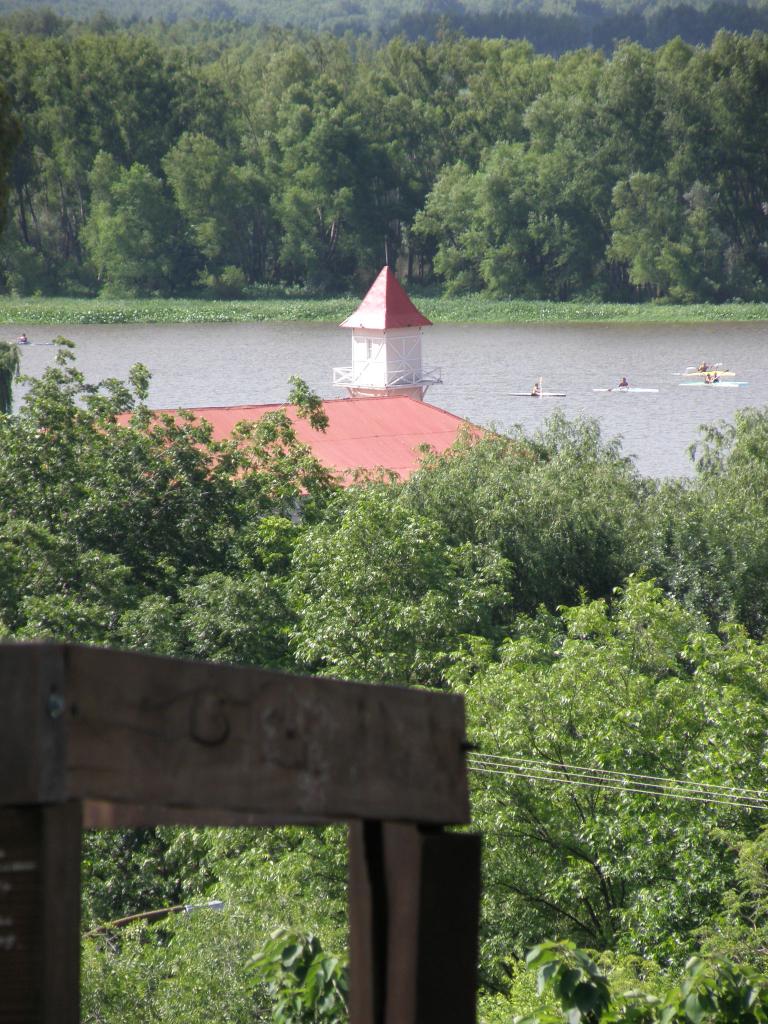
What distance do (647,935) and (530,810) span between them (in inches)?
87.9

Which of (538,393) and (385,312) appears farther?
(538,393)

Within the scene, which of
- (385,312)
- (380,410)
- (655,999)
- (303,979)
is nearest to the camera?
(303,979)

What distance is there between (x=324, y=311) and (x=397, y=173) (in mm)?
15809

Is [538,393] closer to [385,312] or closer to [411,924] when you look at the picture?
[385,312]

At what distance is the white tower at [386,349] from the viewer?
152 ft

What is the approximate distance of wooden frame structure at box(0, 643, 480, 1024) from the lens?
159 cm

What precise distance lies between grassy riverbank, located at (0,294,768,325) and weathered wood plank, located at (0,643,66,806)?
73.9m

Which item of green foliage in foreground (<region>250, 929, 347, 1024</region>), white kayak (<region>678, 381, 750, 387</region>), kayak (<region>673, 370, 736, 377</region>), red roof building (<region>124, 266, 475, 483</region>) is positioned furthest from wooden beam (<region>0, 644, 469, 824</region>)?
kayak (<region>673, 370, 736, 377</region>)

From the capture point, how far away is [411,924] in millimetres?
1879

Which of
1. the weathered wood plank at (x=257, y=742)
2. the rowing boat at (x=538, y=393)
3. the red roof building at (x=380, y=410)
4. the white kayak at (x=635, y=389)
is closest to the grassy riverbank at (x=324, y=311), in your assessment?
the white kayak at (x=635, y=389)

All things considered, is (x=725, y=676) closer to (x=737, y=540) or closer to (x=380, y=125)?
(x=737, y=540)

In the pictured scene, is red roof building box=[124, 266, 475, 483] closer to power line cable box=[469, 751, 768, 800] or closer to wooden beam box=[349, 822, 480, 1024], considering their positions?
power line cable box=[469, 751, 768, 800]

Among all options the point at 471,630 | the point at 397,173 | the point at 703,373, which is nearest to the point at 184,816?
the point at 471,630

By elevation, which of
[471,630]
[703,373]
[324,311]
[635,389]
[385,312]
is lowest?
[471,630]
